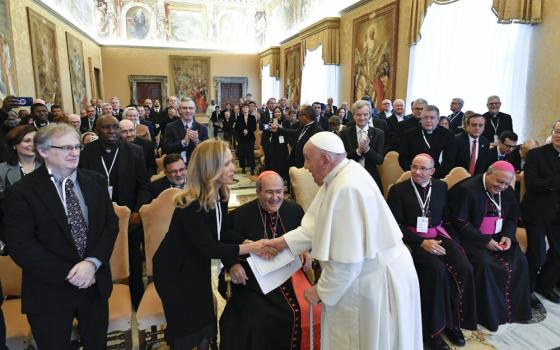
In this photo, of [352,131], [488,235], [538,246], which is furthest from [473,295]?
[352,131]

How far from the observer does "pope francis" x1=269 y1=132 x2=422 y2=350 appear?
6.46 ft

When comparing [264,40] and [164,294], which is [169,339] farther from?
[264,40]

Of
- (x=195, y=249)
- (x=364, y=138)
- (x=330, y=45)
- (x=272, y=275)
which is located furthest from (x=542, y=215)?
(x=330, y=45)

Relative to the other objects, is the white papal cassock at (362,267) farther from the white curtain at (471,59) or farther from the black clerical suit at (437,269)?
the white curtain at (471,59)

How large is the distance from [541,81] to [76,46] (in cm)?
1424

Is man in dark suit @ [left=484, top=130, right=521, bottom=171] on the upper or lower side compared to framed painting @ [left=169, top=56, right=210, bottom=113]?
lower

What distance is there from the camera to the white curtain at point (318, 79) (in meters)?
12.5

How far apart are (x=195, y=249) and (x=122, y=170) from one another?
171cm

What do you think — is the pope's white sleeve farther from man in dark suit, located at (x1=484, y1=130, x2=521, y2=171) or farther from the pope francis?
man in dark suit, located at (x1=484, y1=130, x2=521, y2=171)

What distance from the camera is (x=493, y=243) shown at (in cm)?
351

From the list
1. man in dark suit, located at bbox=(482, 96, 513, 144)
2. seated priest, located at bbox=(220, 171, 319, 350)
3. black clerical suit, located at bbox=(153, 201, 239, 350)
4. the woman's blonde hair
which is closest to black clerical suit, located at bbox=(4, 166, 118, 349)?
black clerical suit, located at bbox=(153, 201, 239, 350)

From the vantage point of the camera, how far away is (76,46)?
13.3 m

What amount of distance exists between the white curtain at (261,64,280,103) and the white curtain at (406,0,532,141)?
11009 millimetres

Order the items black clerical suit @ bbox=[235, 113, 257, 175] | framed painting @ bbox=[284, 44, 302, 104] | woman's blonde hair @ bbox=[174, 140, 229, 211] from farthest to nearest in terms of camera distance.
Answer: framed painting @ bbox=[284, 44, 302, 104] → black clerical suit @ bbox=[235, 113, 257, 175] → woman's blonde hair @ bbox=[174, 140, 229, 211]
